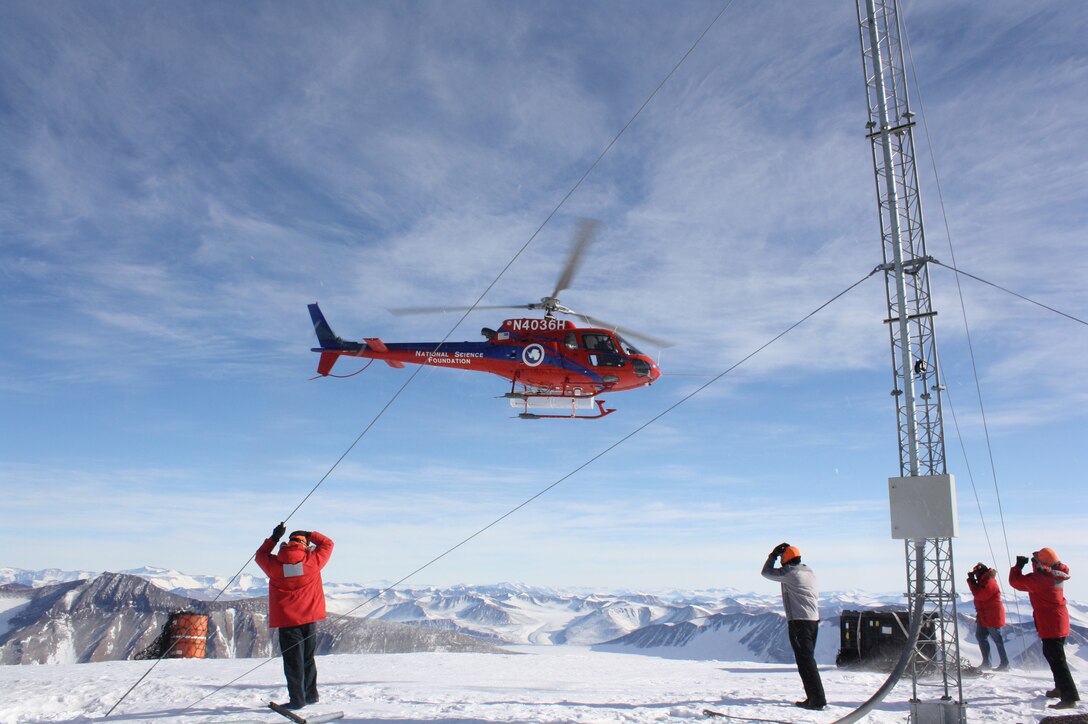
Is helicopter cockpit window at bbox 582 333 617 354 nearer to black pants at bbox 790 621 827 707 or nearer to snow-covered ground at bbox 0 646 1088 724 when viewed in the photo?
snow-covered ground at bbox 0 646 1088 724

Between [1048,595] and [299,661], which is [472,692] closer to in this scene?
[299,661]

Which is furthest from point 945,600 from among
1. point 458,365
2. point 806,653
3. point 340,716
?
point 458,365

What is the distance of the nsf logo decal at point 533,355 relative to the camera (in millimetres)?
21859

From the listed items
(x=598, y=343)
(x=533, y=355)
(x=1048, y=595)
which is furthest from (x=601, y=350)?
(x=1048, y=595)

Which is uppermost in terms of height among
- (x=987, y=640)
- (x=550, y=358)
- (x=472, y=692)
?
(x=550, y=358)

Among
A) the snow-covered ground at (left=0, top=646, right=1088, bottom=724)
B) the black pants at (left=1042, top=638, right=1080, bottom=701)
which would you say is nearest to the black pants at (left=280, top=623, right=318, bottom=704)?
the snow-covered ground at (left=0, top=646, right=1088, bottom=724)

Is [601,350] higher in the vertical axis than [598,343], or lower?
lower

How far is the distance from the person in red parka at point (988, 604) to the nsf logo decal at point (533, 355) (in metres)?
12.5

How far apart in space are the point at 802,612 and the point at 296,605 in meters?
6.19

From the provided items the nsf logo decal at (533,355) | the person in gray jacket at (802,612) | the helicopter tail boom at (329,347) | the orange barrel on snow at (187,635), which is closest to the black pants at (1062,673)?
the person in gray jacket at (802,612)

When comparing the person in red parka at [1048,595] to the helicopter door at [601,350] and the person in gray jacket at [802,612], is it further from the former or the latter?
the helicopter door at [601,350]

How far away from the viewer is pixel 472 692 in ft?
32.0

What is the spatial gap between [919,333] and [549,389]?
1267 cm

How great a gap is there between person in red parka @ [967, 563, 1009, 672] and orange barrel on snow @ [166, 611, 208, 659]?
16765 mm
